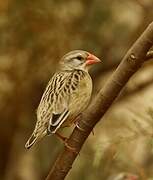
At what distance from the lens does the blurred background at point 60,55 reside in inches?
200

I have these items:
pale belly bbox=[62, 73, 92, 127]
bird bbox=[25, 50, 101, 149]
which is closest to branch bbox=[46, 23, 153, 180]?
bird bbox=[25, 50, 101, 149]

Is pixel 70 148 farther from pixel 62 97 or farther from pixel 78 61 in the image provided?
pixel 78 61

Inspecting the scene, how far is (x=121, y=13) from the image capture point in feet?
17.4

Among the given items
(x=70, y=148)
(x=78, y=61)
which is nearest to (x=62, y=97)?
(x=78, y=61)

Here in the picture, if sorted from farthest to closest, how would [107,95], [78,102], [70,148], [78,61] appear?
[78,61] → [78,102] → [70,148] → [107,95]

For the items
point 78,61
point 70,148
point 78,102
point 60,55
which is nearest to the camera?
point 70,148

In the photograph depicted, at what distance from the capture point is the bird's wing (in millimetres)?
2849

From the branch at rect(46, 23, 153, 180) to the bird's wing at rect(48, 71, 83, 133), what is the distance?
0.21 meters

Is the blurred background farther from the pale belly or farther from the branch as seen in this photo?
the branch

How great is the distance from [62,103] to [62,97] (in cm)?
5

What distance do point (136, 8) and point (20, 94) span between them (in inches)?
43.6

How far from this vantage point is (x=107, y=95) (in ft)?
8.04

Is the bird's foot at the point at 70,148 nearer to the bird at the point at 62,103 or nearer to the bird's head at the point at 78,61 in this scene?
the bird at the point at 62,103

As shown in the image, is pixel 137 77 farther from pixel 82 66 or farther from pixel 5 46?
pixel 82 66
